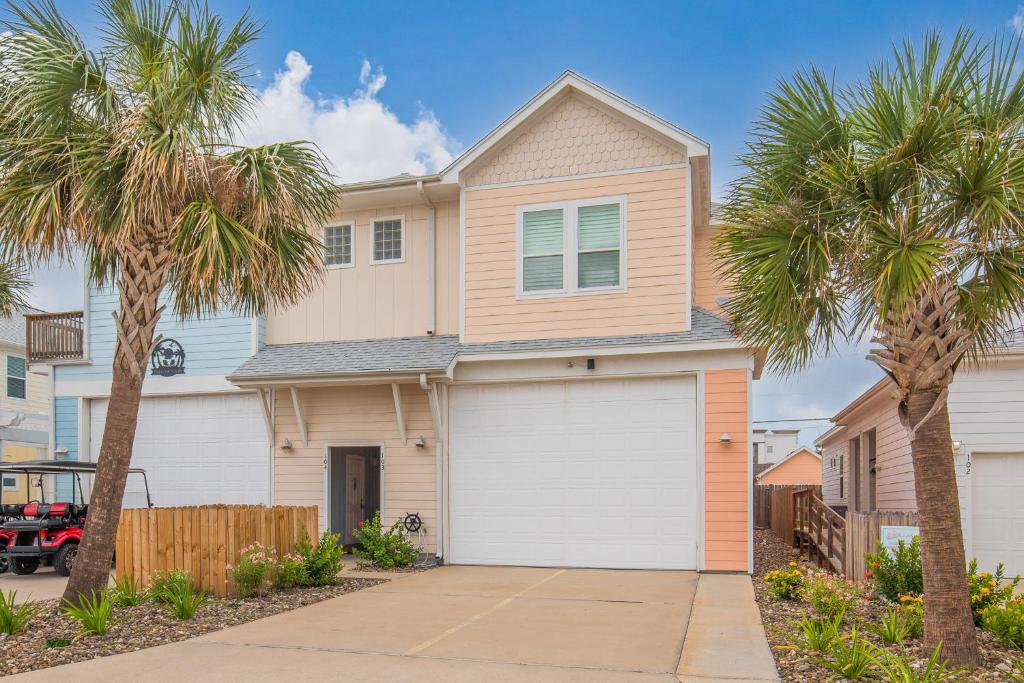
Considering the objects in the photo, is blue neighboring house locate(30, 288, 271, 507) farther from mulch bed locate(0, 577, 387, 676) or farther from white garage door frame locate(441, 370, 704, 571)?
mulch bed locate(0, 577, 387, 676)

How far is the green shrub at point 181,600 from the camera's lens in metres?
8.53

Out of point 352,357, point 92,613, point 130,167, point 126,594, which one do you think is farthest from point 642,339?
point 92,613

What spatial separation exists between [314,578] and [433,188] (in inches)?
273

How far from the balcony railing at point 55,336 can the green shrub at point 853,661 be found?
15.2 metres

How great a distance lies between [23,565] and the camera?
13227 millimetres

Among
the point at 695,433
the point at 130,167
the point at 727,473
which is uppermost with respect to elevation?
the point at 130,167

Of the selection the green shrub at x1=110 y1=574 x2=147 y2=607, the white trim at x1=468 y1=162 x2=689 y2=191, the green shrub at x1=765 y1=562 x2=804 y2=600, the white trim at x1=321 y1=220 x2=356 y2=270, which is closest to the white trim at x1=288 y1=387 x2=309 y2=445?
the white trim at x1=321 y1=220 x2=356 y2=270

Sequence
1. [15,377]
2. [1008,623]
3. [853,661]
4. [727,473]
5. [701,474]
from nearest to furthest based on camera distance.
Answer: [853,661] < [1008,623] < [727,473] < [701,474] < [15,377]

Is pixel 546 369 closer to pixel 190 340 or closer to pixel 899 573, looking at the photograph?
pixel 899 573

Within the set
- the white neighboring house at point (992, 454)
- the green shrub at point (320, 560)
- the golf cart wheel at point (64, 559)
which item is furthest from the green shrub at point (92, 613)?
the white neighboring house at point (992, 454)

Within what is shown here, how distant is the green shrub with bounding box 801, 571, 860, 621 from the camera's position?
829 cm

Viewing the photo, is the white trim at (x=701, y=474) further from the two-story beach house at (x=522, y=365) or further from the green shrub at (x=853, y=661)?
the green shrub at (x=853, y=661)

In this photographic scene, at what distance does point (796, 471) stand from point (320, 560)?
37.6 metres

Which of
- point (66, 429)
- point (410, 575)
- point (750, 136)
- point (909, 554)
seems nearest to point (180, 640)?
point (410, 575)
